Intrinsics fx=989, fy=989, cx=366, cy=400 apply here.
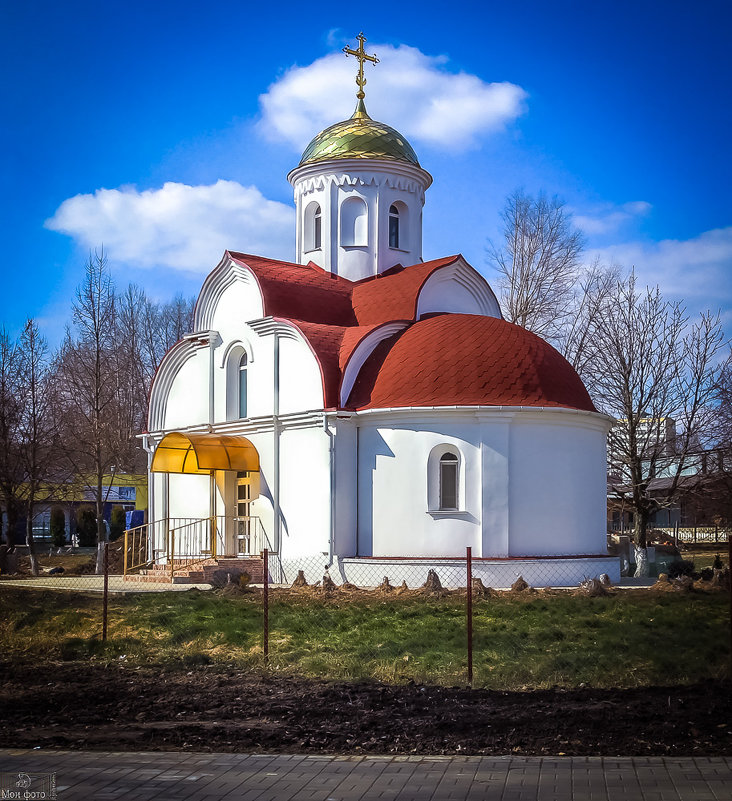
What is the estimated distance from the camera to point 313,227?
28.1 m

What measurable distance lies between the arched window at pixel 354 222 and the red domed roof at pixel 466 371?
5.27 m

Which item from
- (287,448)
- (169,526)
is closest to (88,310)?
(169,526)

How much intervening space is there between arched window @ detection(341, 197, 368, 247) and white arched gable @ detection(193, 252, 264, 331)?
361 cm

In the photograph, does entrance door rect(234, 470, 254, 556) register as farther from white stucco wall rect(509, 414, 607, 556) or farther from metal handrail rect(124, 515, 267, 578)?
white stucco wall rect(509, 414, 607, 556)

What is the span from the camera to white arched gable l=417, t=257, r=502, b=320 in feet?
82.1

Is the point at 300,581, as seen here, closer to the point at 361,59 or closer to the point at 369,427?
the point at 369,427

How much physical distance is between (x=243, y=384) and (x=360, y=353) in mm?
3975

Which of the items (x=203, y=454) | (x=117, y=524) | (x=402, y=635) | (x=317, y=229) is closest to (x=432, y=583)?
(x=402, y=635)

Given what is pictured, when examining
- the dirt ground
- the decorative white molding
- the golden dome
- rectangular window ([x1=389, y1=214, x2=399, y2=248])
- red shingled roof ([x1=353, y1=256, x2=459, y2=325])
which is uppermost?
the golden dome

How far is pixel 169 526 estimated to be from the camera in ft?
85.3

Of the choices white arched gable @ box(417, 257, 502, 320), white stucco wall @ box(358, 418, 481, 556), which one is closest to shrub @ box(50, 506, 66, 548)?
white arched gable @ box(417, 257, 502, 320)

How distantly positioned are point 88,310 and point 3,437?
429 centimetres

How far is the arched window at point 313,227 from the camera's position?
27.9m

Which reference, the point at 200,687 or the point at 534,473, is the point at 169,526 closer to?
the point at 534,473
